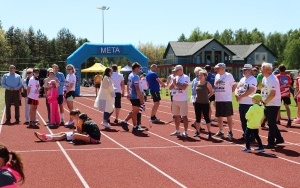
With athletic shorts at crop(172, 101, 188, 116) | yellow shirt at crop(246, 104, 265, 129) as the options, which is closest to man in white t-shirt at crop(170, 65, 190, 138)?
athletic shorts at crop(172, 101, 188, 116)

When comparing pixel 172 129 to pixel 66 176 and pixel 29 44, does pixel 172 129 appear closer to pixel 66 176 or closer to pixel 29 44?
pixel 66 176

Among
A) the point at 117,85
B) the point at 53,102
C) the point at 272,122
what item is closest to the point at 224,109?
the point at 272,122

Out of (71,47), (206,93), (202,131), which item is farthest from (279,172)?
(71,47)

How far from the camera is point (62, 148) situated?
9969 millimetres

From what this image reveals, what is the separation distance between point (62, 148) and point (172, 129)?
446cm

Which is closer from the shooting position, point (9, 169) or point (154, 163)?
point (9, 169)

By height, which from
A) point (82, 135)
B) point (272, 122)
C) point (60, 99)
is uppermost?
point (60, 99)

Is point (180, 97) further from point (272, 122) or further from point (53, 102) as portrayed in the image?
point (53, 102)

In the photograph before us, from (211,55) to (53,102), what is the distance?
71.2m

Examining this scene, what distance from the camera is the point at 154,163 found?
8445mm

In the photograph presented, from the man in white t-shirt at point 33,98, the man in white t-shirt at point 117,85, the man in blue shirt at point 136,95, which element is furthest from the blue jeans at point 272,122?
the man in white t-shirt at point 33,98

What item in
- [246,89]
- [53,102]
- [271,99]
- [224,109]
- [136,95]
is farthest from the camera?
[53,102]

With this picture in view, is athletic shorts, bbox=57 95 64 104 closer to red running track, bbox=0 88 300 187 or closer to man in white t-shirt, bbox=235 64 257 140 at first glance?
red running track, bbox=0 88 300 187

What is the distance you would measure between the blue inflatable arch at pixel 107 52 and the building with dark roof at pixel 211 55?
165ft
